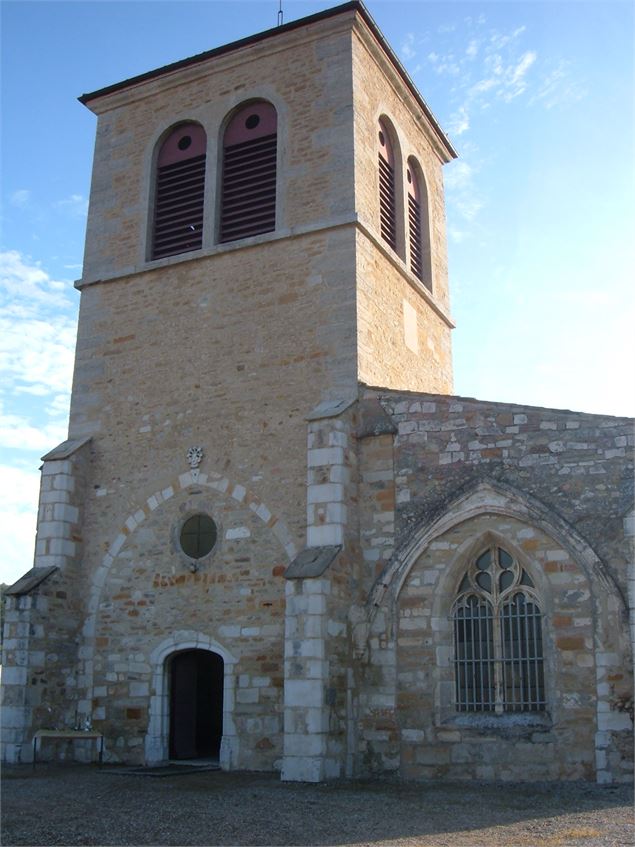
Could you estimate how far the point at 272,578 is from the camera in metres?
12.9

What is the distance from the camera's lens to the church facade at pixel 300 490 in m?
11.5

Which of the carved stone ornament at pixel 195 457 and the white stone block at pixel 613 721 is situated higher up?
the carved stone ornament at pixel 195 457

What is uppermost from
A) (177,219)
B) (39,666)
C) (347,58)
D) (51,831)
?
(347,58)

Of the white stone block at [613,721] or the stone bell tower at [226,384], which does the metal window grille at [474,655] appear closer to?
the white stone block at [613,721]

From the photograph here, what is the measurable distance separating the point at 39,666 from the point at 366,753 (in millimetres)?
4859

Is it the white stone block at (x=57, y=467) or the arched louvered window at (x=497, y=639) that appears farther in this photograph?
the white stone block at (x=57, y=467)

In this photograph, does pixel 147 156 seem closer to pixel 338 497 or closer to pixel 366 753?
pixel 338 497

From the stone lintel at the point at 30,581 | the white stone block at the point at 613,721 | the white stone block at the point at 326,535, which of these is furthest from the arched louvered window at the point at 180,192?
the white stone block at the point at 613,721

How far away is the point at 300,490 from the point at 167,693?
3480 millimetres

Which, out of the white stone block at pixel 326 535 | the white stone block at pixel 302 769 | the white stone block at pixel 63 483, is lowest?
the white stone block at pixel 302 769

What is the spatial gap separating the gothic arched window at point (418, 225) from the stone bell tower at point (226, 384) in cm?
6

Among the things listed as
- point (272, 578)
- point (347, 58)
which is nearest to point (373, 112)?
point (347, 58)

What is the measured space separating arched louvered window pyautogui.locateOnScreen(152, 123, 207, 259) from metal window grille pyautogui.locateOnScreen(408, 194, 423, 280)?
12.8ft

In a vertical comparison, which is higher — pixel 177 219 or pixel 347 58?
pixel 347 58
